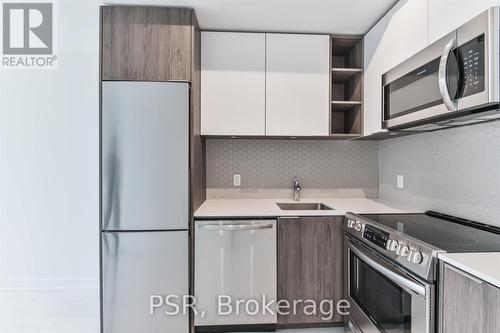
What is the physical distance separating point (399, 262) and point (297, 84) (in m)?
1.59

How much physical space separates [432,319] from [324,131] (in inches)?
62.0

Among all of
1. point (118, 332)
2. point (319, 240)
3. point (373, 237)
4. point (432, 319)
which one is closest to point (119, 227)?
point (118, 332)

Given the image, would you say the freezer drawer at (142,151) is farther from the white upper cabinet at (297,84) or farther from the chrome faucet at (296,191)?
the chrome faucet at (296,191)

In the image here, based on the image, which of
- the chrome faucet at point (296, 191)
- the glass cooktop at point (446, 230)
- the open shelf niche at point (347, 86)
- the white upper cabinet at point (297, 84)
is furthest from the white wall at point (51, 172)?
the glass cooktop at point (446, 230)

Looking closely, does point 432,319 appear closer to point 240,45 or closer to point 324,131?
point 324,131

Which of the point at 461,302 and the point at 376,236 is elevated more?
the point at 376,236

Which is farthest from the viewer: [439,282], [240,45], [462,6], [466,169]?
[240,45]

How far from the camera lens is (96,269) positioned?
2869 mm

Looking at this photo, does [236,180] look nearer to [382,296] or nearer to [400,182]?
[400,182]

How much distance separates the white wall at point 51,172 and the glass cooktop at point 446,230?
2.55 metres

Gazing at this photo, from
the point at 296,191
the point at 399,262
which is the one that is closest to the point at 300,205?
the point at 296,191

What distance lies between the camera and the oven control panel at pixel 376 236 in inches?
60.6

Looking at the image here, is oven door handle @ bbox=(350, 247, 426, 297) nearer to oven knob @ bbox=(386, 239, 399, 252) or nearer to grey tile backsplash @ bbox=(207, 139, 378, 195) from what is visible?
oven knob @ bbox=(386, 239, 399, 252)

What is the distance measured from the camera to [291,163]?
280cm
